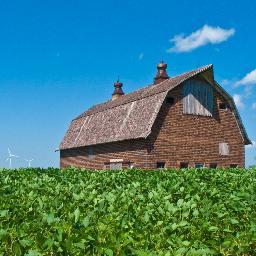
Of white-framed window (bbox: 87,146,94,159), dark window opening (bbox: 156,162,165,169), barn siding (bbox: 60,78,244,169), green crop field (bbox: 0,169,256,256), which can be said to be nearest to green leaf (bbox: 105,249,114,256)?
green crop field (bbox: 0,169,256,256)

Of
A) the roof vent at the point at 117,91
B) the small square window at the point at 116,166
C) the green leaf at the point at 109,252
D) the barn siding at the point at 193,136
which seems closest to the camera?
the green leaf at the point at 109,252

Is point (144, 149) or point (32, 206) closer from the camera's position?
point (32, 206)

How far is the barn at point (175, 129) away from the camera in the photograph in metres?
30.9

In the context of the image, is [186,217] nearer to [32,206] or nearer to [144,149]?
[32,206]

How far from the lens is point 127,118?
33.5 meters

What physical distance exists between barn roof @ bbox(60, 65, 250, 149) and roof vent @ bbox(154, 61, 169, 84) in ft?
7.09

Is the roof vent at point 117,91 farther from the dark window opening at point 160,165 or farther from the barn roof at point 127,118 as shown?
the dark window opening at point 160,165

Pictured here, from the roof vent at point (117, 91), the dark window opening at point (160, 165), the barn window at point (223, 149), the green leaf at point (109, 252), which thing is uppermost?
the roof vent at point (117, 91)

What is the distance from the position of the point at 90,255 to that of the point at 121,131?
29.7m

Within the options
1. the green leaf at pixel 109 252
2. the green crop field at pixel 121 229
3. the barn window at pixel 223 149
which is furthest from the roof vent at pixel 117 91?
the green leaf at pixel 109 252

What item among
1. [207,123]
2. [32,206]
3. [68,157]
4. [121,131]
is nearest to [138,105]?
[121,131]

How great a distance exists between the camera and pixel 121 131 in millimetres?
33000

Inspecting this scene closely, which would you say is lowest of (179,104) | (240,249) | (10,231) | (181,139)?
(240,249)

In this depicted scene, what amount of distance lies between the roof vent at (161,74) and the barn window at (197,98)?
17.0 ft
